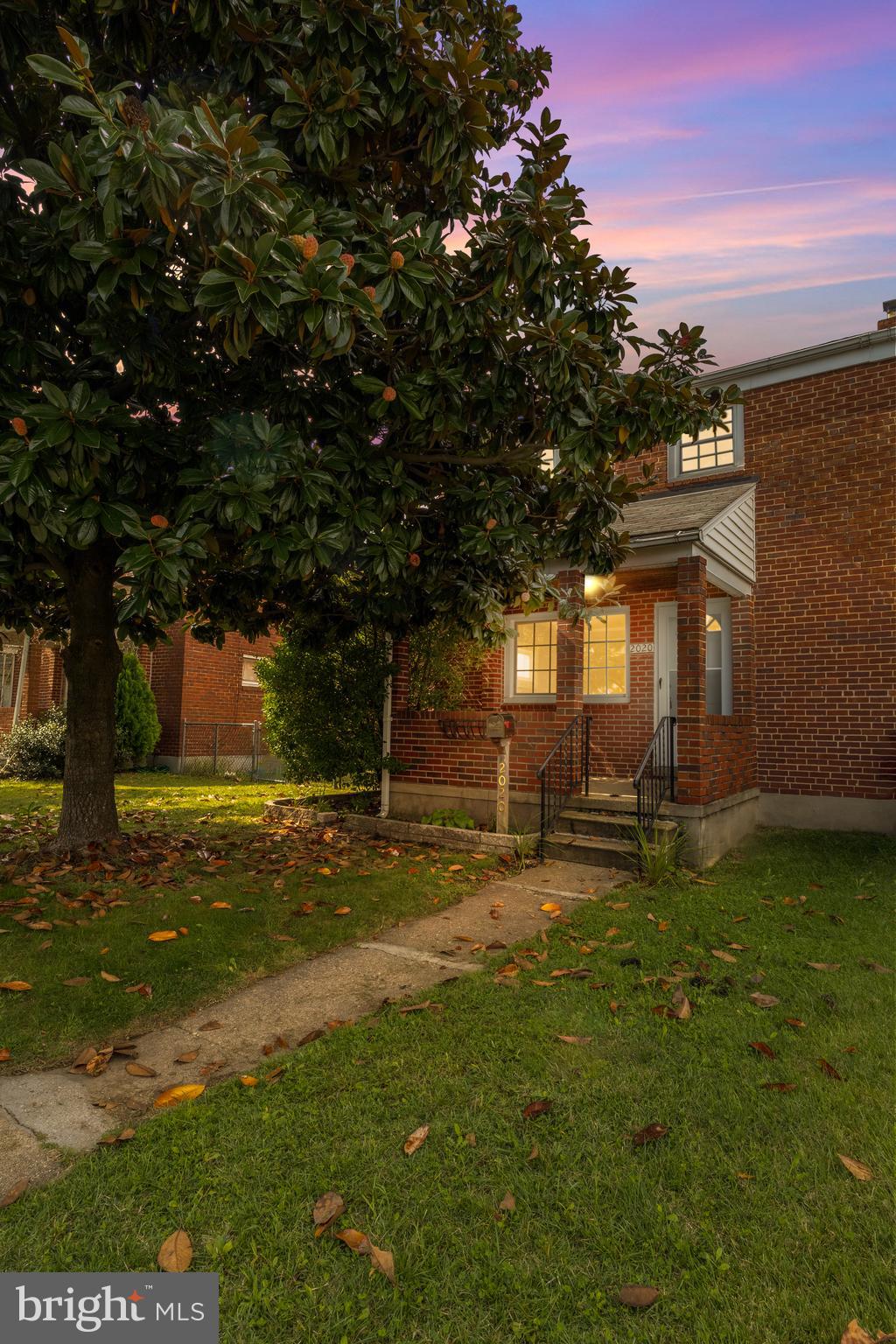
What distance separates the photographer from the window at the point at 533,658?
1026cm

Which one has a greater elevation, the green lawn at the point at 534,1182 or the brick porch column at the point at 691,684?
the brick porch column at the point at 691,684

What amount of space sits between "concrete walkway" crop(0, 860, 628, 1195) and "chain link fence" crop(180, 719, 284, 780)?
12796mm

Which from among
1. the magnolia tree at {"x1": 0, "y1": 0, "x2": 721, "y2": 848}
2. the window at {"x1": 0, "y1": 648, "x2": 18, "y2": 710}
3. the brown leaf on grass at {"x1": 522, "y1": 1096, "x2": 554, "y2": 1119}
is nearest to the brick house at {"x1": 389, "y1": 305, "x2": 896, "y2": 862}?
the magnolia tree at {"x1": 0, "y1": 0, "x2": 721, "y2": 848}

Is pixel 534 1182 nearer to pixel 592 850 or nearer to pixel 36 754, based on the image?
pixel 592 850

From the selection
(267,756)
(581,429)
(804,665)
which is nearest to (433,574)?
(581,429)

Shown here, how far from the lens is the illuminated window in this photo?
11.0 metres

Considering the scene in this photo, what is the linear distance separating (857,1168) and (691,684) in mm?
5925

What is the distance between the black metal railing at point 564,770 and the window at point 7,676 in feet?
56.2

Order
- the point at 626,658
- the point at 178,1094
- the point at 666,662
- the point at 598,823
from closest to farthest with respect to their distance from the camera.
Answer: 1. the point at 178,1094
2. the point at 598,823
3. the point at 666,662
4. the point at 626,658

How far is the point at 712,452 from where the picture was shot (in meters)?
11.4

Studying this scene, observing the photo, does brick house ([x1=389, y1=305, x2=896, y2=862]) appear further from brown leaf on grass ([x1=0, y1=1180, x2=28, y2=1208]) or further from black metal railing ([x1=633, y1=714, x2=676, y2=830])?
brown leaf on grass ([x1=0, y1=1180, x2=28, y2=1208])

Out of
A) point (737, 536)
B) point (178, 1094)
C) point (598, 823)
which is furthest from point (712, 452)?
A: point (178, 1094)

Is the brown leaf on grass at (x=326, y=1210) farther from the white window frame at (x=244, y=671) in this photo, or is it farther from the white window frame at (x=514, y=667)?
the white window frame at (x=244, y=671)

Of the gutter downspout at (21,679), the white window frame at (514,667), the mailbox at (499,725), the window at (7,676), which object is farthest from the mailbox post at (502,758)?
the window at (7,676)
